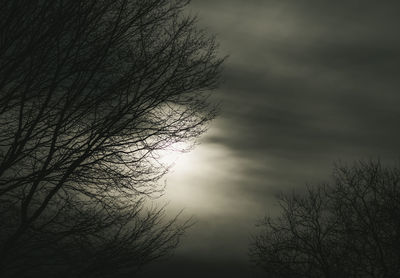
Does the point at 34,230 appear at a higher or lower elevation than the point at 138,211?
lower

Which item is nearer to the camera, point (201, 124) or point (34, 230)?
point (34, 230)

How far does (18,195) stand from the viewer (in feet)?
20.1

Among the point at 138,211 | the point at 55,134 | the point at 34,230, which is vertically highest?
the point at 55,134

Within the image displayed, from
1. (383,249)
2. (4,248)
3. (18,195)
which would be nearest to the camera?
(4,248)

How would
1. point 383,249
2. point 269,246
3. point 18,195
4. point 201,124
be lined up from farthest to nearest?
1. point 269,246
2. point 383,249
3. point 201,124
4. point 18,195

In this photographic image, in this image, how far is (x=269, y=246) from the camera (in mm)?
22547

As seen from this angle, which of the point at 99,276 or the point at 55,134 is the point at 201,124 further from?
the point at 99,276

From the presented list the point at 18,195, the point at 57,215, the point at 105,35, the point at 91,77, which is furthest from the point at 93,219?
the point at 105,35

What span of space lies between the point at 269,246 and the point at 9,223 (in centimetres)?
1783

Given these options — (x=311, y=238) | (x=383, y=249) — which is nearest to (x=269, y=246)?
(x=311, y=238)

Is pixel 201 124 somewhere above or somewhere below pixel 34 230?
above


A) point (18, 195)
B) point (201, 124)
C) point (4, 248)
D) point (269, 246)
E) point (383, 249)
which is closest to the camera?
point (4, 248)

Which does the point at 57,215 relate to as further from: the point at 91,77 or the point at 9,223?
the point at 91,77

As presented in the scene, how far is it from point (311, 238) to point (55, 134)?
19.6m
